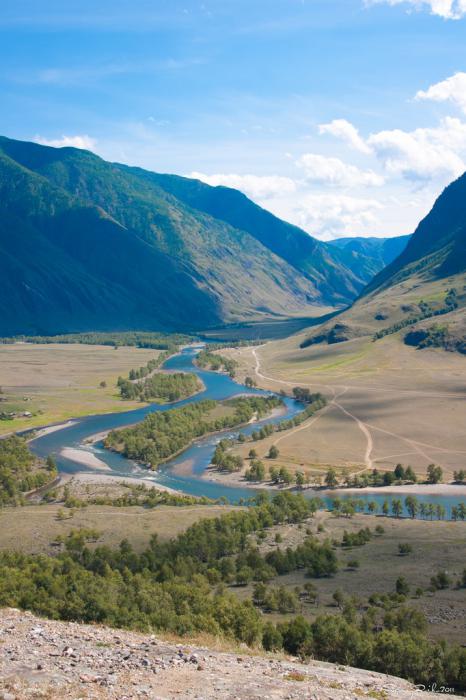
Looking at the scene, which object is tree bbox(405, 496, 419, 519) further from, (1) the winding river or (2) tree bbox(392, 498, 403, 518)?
(1) the winding river

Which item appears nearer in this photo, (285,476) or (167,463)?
(285,476)

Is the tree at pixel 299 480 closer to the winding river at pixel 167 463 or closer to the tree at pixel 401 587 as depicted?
the winding river at pixel 167 463

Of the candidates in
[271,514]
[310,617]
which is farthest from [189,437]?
[310,617]

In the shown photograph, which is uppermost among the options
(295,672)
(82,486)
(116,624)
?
(295,672)

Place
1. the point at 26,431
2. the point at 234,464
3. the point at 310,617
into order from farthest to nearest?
the point at 26,431
the point at 234,464
the point at 310,617

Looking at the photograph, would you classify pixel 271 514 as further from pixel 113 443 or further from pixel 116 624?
pixel 113 443

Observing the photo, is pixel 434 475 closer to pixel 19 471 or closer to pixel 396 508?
pixel 396 508

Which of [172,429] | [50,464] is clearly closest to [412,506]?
[172,429]
